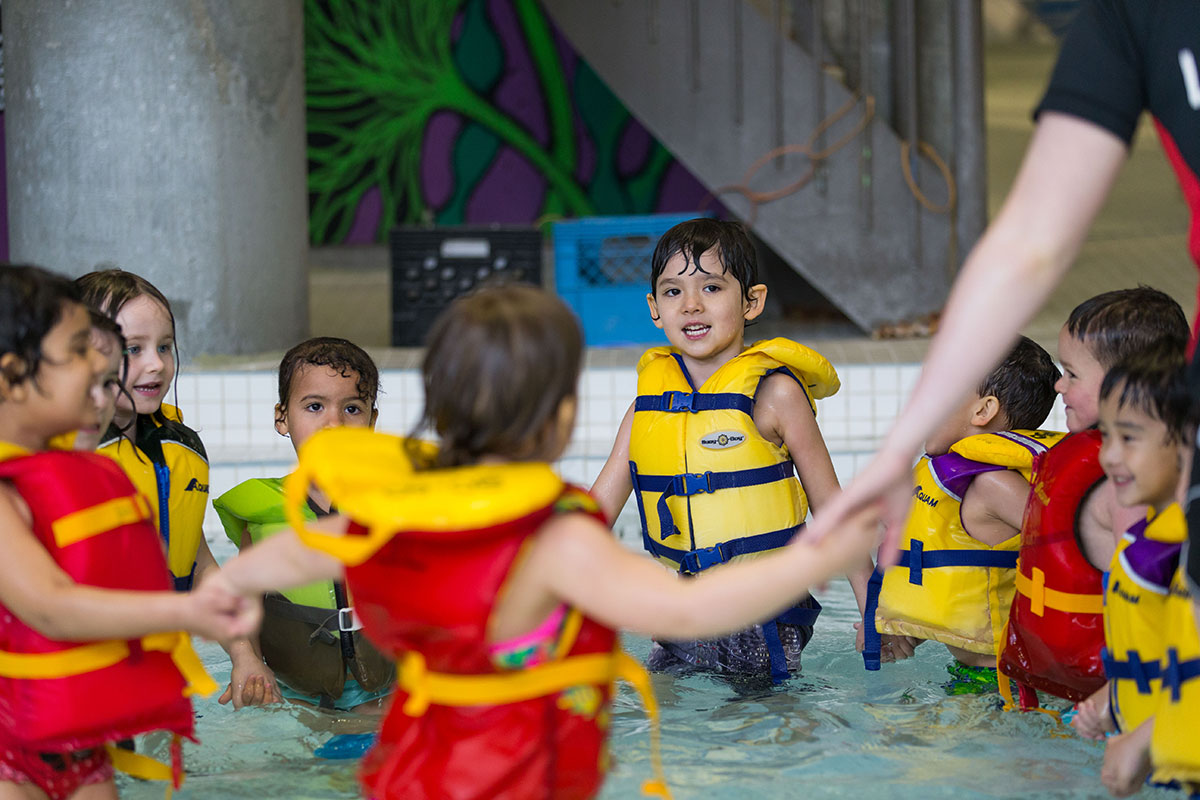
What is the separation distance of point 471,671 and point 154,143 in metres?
4.91

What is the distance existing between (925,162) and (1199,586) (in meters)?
5.93

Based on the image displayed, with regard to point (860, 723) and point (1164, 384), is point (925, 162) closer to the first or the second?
point (860, 723)

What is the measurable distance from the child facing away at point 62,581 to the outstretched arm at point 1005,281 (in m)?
1.01

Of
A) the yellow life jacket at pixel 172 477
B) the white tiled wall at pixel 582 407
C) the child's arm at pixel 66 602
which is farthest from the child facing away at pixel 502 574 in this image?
the white tiled wall at pixel 582 407

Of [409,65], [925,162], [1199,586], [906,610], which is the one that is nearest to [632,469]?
[906,610]

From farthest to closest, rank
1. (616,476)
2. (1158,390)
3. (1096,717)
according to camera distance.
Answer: (616,476)
(1096,717)
(1158,390)

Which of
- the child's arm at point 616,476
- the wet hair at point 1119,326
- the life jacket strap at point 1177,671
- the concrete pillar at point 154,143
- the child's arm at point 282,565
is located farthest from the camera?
the concrete pillar at point 154,143

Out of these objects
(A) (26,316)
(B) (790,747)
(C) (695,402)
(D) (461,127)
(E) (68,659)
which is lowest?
(B) (790,747)

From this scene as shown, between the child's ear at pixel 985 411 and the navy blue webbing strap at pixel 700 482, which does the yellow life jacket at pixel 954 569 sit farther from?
the navy blue webbing strap at pixel 700 482

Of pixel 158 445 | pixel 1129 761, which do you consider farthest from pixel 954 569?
pixel 158 445

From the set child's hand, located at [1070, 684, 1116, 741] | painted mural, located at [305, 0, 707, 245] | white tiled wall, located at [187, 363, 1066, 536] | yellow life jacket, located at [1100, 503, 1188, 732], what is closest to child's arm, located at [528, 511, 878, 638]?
yellow life jacket, located at [1100, 503, 1188, 732]

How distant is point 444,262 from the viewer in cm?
698

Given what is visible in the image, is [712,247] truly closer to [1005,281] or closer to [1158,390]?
[1158,390]

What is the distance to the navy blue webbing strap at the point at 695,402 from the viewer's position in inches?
125
